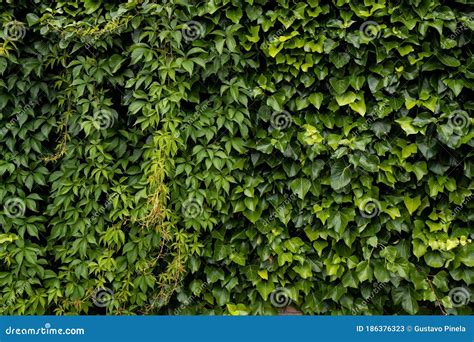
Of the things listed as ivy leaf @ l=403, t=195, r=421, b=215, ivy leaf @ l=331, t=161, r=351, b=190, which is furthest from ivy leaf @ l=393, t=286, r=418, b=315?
ivy leaf @ l=331, t=161, r=351, b=190

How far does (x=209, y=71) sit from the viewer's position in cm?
324

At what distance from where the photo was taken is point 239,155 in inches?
132

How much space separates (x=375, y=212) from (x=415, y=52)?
38.3 inches

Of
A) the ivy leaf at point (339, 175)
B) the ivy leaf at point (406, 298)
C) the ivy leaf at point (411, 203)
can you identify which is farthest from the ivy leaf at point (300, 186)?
the ivy leaf at point (406, 298)

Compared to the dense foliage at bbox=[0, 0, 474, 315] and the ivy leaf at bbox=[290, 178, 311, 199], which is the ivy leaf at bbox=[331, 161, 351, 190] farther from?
the ivy leaf at bbox=[290, 178, 311, 199]

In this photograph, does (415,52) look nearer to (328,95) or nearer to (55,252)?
(328,95)

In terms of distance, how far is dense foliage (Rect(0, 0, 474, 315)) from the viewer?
3166mm

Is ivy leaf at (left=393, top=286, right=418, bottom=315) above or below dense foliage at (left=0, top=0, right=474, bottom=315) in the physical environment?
below

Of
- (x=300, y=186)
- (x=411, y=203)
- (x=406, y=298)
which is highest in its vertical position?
(x=300, y=186)

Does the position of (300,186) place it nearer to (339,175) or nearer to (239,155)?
(339,175)

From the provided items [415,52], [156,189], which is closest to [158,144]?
[156,189]

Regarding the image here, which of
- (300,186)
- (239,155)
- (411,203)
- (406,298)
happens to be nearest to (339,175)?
(300,186)

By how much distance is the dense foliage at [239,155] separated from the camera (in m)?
3.17

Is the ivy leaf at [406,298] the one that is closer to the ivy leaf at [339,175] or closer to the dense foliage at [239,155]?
the dense foliage at [239,155]
